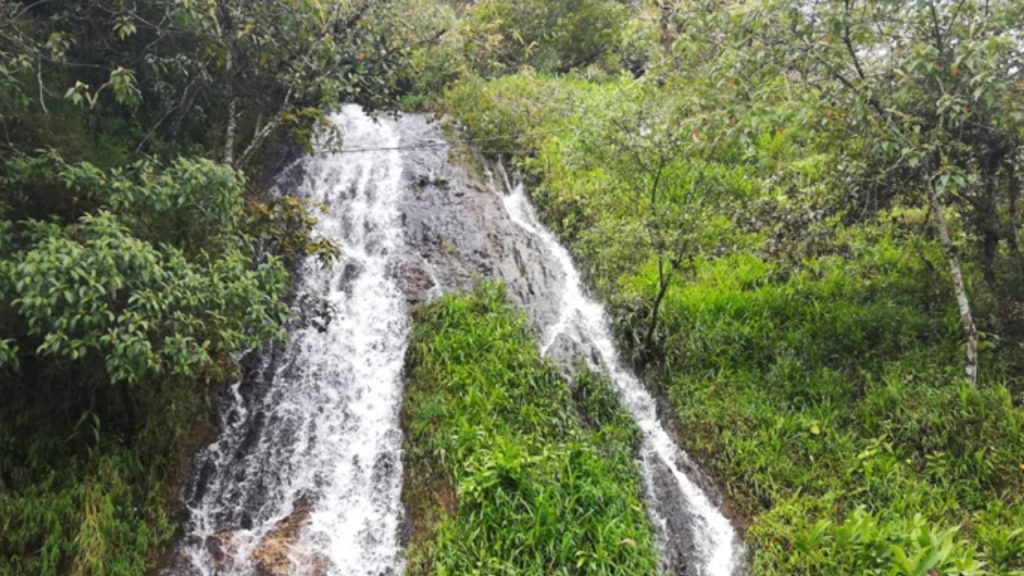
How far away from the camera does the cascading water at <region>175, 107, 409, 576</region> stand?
7180 millimetres

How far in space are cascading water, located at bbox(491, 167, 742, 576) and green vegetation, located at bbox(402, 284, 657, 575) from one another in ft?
1.16

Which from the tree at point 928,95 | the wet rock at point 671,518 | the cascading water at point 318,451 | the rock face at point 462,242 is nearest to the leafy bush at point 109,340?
the cascading water at point 318,451

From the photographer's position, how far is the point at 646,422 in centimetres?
887

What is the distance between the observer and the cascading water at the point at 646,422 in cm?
705

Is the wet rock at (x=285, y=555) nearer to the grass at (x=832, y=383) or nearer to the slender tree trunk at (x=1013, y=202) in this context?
the grass at (x=832, y=383)

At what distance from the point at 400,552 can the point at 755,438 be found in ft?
14.7

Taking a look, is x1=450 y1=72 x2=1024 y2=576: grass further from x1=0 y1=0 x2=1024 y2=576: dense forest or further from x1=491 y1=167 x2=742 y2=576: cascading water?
x1=491 y1=167 x2=742 y2=576: cascading water

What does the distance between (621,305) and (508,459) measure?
Answer: 4.14 m

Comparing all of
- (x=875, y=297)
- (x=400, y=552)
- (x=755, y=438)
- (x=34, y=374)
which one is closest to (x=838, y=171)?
(x=875, y=297)

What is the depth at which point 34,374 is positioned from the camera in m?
7.26

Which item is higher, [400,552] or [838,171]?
[838,171]

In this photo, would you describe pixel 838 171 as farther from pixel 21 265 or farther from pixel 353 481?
pixel 21 265

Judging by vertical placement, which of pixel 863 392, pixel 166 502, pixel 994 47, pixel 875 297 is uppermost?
pixel 994 47

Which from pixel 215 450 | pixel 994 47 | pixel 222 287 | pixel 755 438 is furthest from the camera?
pixel 215 450
